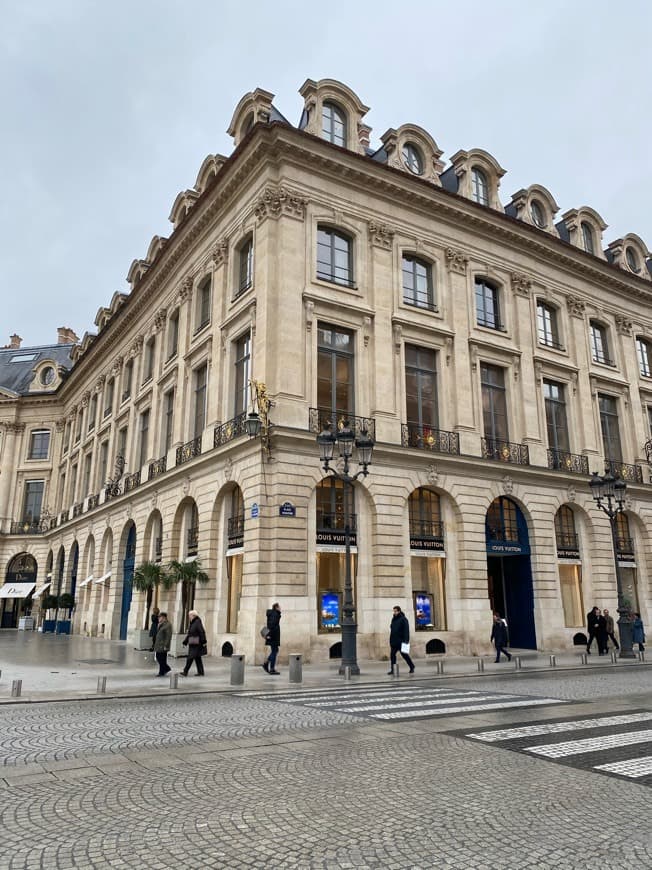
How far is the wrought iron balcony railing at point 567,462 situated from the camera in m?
28.1

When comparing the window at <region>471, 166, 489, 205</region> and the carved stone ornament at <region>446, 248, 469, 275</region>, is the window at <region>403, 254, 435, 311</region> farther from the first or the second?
the window at <region>471, 166, 489, 205</region>

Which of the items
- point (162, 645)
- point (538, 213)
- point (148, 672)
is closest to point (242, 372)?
point (162, 645)

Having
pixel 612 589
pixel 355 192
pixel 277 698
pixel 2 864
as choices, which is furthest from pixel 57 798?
pixel 612 589

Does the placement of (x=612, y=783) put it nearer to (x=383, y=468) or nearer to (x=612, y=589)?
(x=383, y=468)

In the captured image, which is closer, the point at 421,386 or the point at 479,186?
the point at 421,386

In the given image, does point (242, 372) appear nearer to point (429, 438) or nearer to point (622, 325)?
point (429, 438)

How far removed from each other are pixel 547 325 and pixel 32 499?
43063 mm

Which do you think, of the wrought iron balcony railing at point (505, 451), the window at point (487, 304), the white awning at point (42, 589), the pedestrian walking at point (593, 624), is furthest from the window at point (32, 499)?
the pedestrian walking at point (593, 624)

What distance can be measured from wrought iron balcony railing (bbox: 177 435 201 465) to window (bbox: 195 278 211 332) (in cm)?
501

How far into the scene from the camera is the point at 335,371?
2322 centimetres

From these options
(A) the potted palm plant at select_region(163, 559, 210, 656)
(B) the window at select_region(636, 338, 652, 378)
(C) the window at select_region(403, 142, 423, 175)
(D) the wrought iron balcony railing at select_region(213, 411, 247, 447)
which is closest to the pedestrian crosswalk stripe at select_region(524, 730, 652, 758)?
(D) the wrought iron balcony railing at select_region(213, 411, 247, 447)

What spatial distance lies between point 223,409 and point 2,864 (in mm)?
20465

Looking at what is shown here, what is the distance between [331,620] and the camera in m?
21.0

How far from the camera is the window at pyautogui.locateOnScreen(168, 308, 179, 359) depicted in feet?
104
